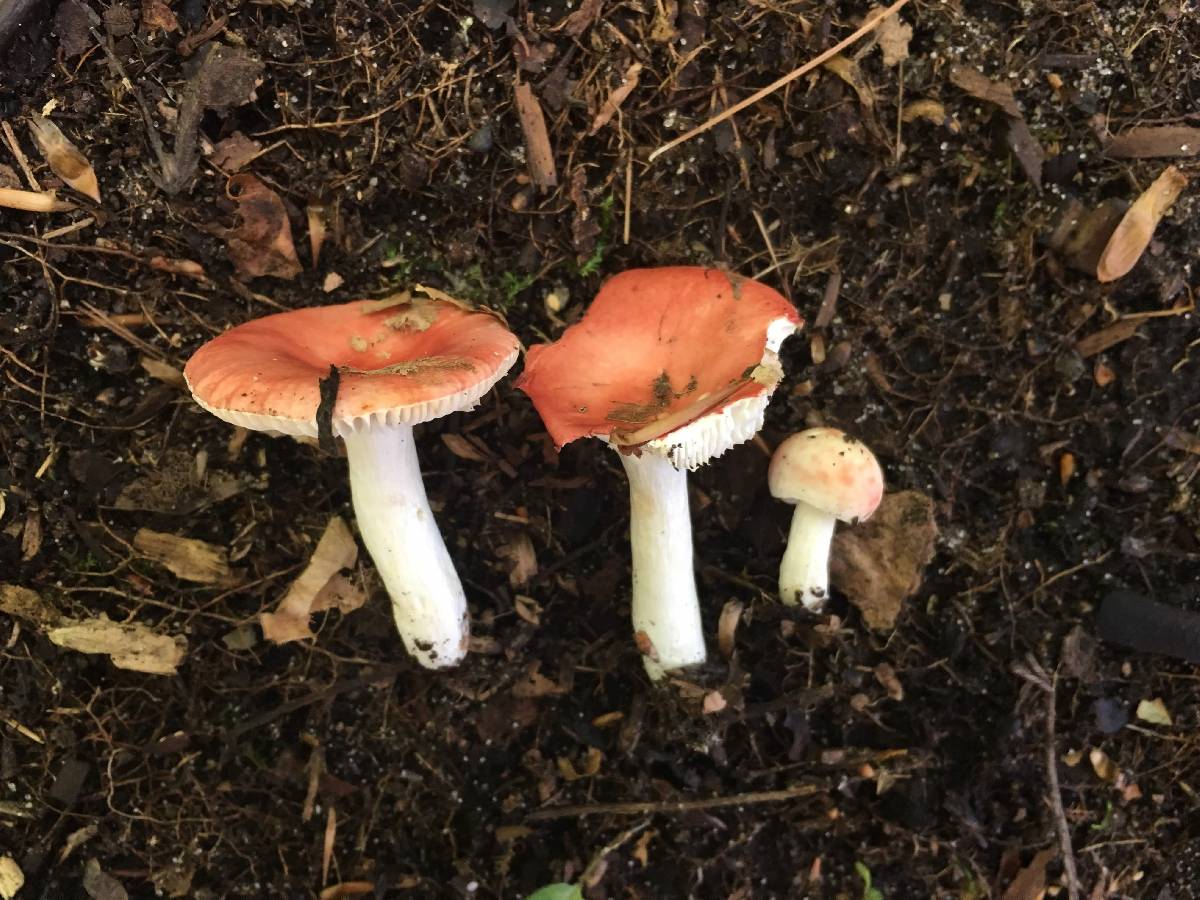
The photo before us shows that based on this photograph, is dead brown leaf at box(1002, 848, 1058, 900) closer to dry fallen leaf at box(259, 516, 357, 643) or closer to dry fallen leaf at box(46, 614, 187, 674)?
dry fallen leaf at box(259, 516, 357, 643)

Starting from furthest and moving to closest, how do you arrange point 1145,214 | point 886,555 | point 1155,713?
point 1155,713, point 886,555, point 1145,214

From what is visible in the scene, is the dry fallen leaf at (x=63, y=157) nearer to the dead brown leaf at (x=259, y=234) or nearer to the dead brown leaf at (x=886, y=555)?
the dead brown leaf at (x=259, y=234)

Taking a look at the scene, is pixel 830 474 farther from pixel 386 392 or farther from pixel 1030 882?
pixel 1030 882

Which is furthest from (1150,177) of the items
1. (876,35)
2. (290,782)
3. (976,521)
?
(290,782)

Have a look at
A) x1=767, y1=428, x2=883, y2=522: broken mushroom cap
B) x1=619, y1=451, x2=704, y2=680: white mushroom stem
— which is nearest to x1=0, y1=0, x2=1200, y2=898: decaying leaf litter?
x1=619, y1=451, x2=704, y2=680: white mushroom stem

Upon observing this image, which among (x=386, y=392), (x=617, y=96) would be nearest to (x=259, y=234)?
(x=386, y=392)

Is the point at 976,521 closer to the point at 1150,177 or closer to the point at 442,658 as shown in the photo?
the point at 1150,177
